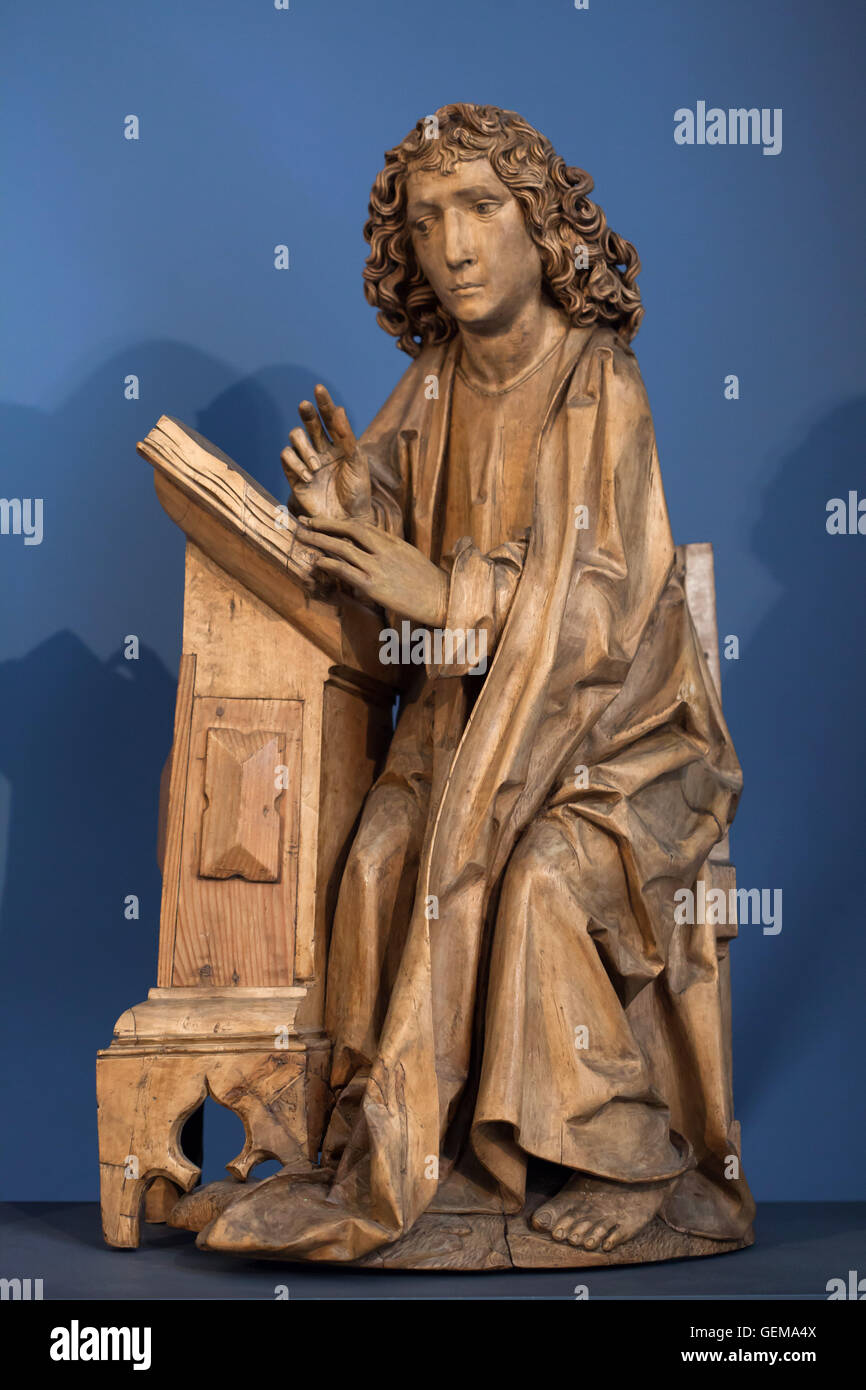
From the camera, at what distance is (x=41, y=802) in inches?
147

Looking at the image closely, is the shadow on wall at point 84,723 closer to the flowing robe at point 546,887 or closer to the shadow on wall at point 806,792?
the flowing robe at point 546,887

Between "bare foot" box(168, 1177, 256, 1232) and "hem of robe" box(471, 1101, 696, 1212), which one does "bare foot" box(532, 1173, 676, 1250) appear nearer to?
"hem of robe" box(471, 1101, 696, 1212)

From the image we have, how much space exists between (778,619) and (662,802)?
107cm

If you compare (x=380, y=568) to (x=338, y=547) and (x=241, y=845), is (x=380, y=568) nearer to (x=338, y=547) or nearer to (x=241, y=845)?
(x=338, y=547)

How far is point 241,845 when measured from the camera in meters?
2.72

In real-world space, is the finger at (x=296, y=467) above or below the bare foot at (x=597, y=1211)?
above

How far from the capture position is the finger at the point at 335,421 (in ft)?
8.95

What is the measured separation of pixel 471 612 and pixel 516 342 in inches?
21.0

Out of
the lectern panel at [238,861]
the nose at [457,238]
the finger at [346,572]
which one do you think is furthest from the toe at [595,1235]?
the nose at [457,238]

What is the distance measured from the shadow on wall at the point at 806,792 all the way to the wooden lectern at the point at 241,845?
1184 mm

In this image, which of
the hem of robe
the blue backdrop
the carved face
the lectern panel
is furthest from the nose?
the hem of robe

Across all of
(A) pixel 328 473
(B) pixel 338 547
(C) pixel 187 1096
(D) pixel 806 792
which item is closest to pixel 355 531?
(B) pixel 338 547

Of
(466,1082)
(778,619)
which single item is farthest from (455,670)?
(778,619)
